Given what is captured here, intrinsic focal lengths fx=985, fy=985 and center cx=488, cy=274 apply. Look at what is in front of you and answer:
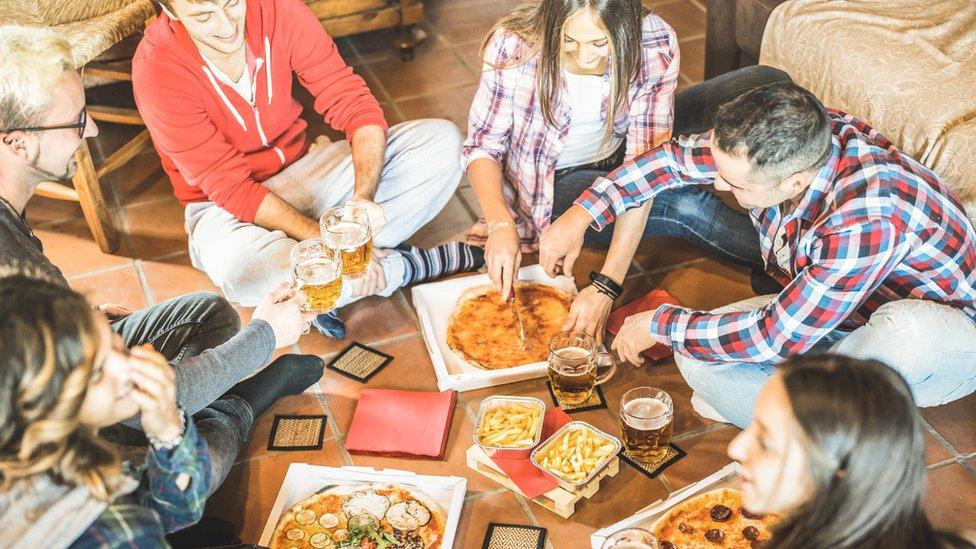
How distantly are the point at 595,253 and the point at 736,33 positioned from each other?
1.16 meters

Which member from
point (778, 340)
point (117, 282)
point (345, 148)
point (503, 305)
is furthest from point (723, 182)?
point (117, 282)

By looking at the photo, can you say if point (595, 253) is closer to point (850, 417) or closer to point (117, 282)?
point (117, 282)

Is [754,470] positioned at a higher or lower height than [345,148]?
higher

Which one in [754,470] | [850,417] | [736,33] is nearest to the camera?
[850,417]

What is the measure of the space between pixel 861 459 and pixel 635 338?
3.68 feet

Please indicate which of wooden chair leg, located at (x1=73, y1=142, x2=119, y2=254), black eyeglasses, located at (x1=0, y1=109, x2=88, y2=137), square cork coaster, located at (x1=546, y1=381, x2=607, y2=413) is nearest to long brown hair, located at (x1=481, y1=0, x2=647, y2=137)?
square cork coaster, located at (x1=546, y1=381, x2=607, y2=413)

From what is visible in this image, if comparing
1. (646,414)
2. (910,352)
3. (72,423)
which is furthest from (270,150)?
(910,352)

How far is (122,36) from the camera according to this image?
3.26m

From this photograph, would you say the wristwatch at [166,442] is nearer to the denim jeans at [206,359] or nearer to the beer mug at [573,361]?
the denim jeans at [206,359]

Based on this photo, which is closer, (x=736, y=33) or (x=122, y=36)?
(x=122, y=36)

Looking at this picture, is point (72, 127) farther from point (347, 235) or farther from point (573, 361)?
point (573, 361)

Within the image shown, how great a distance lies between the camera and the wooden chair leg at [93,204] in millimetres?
3221

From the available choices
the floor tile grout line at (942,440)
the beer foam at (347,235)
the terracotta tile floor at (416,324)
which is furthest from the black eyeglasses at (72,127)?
the floor tile grout line at (942,440)

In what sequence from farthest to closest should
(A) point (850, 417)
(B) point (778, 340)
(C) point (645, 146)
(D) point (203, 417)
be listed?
(C) point (645, 146) < (D) point (203, 417) < (B) point (778, 340) < (A) point (850, 417)
